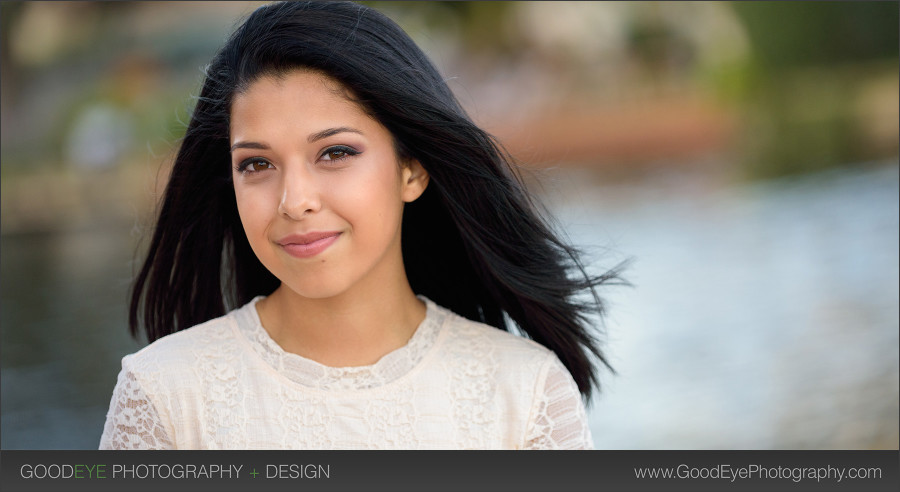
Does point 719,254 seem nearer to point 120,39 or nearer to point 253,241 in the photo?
point 120,39

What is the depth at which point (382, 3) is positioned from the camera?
8680 millimetres

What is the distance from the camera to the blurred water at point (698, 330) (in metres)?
4.47

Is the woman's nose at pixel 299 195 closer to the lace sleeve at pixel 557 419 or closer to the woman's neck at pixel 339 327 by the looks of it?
the woman's neck at pixel 339 327

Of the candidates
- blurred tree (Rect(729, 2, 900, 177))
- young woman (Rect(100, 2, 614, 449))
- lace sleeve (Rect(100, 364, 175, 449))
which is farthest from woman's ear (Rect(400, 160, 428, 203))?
blurred tree (Rect(729, 2, 900, 177))

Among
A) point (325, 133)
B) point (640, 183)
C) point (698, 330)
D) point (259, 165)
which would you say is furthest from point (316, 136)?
point (640, 183)

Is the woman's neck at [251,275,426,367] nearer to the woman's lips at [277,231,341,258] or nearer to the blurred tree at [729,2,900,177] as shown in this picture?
the woman's lips at [277,231,341,258]

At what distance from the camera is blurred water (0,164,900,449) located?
4469 mm

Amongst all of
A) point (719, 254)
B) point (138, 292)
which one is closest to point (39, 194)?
point (719, 254)

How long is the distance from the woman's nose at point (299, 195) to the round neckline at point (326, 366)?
317 millimetres

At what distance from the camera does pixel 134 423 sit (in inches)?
65.0

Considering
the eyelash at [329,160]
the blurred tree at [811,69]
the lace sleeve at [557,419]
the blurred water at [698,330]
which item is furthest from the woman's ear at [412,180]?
the blurred tree at [811,69]

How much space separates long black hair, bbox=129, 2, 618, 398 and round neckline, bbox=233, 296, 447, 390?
0.18 m

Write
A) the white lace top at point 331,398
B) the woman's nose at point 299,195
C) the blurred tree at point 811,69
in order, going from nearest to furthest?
the woman's nose at point 299,195 < the white lace top at point 331,398 < the blurred tree at point 811,69

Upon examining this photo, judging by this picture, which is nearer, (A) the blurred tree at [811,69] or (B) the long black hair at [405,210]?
(B) the long black hair at [405,210]
